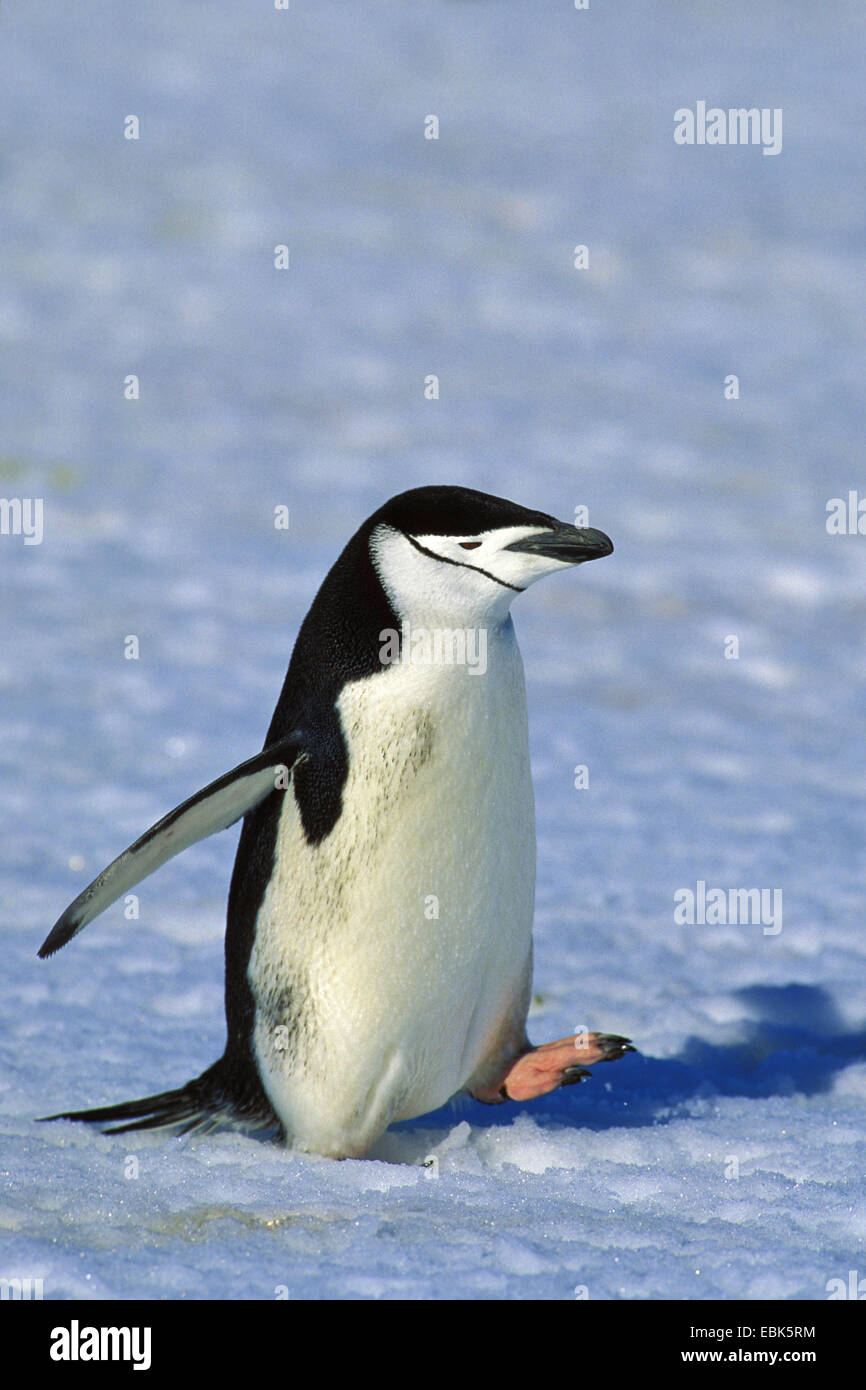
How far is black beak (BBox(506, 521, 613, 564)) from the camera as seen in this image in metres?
2.26

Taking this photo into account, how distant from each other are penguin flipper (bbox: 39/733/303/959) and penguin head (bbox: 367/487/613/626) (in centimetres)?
31

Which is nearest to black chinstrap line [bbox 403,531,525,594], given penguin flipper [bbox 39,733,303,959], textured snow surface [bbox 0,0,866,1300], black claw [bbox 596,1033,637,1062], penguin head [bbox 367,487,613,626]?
penguin head [bbox 367,487,613,626]

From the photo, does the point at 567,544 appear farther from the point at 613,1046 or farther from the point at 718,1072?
the point at 718,1072

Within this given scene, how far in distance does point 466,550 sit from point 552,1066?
81 centimetres

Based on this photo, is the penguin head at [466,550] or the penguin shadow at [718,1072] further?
the penguin shadow at [718,1072]

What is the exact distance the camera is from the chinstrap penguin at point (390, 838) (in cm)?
234

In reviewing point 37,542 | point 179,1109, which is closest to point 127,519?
point 37,542

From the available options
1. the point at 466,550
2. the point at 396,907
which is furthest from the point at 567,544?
the point at 396,907

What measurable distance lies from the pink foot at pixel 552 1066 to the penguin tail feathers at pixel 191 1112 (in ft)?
1.17

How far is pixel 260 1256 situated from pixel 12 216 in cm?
715

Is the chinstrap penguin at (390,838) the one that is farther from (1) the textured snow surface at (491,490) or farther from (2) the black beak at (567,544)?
(1) the textured snow surface at (491,490)

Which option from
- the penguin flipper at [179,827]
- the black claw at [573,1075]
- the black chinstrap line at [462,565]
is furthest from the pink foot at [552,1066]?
the black chinstrap line at [462,565]

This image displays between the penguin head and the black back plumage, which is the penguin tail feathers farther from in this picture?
the penguin head
